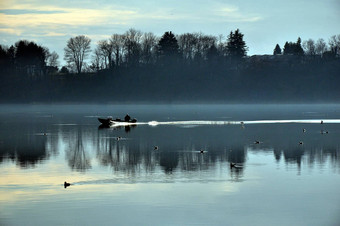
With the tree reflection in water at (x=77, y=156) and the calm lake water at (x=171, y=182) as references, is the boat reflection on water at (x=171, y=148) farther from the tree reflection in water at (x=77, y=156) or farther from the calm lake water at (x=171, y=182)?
the calm lake water at (x=171, y=182)

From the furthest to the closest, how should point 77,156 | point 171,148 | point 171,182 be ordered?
point 171,148
point 77,156
point 171,182

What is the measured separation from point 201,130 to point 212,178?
4463 cm

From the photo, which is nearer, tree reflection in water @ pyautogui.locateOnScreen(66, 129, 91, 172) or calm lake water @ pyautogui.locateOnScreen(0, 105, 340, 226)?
calm lake water @ pyautogui.locateOnScreen(0, 105, 340, 226)

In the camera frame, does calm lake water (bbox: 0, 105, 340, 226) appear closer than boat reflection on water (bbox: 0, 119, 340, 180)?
Yes

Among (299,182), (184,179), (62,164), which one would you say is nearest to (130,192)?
(184,179)

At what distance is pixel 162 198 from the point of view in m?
33.1

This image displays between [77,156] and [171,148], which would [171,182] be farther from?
[171,148]

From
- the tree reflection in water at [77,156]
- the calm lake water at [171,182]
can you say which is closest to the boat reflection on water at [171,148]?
the tree reflection in water at [77,156]

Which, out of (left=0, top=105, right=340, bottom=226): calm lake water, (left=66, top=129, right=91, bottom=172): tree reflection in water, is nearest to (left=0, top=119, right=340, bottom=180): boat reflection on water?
(left=66, top=129, right=91, bottom=172): tree reflection in water

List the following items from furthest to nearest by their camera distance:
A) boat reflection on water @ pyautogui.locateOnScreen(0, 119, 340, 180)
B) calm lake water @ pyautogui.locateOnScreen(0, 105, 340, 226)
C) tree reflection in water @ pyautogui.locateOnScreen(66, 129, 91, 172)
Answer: boat reflection on water @ pyautogui.locateOnScreen(0, 119, 340, 180)
tree reflection in water @ pyautogui.locateOnScreen(66, 129, 91, 172)
calm lake water @ pyautogui.locateOnScreen(0, 105, 340, 226)

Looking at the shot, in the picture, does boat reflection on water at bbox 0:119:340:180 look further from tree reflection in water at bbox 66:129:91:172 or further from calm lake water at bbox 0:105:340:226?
calm lake water at bbox 0:105:340:226

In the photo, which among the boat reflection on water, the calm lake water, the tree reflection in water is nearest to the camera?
the calm lake water

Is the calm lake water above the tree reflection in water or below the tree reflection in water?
below

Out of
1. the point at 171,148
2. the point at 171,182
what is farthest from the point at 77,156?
the point at 171,182
